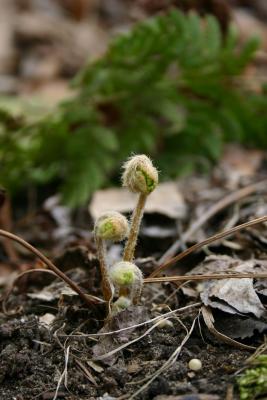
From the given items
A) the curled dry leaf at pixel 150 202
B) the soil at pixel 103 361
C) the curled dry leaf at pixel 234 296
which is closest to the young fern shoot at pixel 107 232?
the soil at pixel 103 361

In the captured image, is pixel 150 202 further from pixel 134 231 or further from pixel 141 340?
pixel 141 340

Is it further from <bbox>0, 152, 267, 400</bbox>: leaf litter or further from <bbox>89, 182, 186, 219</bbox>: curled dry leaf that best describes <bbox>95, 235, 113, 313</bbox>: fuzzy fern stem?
<bbox>89, 182, 186, 219</bbox>: curled dry leaf

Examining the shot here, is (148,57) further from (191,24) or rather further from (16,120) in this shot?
(16,120)

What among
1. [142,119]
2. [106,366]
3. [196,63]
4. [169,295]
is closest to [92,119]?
[142,119]

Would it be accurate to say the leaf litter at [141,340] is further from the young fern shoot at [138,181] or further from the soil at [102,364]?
the young fern shoot at [138,181]

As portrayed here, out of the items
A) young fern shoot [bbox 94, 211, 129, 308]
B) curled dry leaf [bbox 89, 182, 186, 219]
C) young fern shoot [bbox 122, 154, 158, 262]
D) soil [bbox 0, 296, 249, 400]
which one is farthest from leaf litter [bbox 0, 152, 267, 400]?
curled dry leaf [bbox 89, 182, 186, 219]
